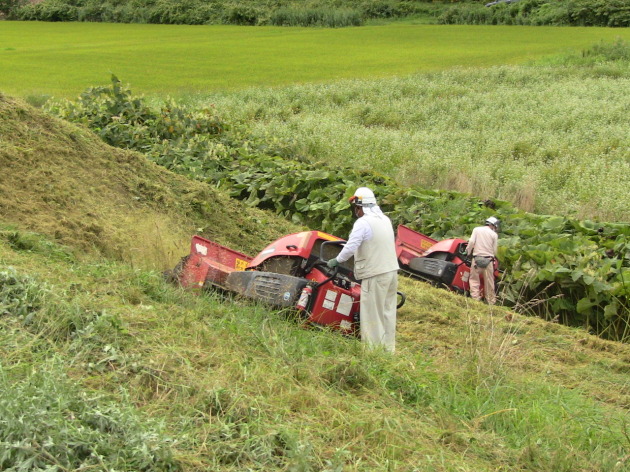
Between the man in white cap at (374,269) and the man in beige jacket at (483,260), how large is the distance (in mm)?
3263

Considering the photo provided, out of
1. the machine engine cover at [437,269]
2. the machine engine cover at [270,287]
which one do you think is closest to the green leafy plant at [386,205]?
the machine engine cover at [437,269]

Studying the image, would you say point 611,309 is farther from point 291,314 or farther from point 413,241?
point 291,314

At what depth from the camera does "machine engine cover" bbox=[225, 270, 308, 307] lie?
834cm

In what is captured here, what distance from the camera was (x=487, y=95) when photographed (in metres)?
29.0

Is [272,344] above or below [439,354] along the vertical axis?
above

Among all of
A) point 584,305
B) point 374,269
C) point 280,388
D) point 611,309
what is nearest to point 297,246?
point 374,269

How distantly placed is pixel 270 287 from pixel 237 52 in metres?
37.0

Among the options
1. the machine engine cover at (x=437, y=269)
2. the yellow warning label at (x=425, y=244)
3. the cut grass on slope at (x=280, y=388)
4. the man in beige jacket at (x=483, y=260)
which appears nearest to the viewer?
the cut grass on slope at (x=280, y=388)

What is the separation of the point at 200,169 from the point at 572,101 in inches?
589

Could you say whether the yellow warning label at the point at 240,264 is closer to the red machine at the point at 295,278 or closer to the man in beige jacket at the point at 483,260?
the red machine at the point at 295,278

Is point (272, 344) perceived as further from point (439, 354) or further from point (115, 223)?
point (115, 223)

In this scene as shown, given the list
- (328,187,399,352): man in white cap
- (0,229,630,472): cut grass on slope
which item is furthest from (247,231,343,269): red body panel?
(0,229,630,472): cut grass on slope

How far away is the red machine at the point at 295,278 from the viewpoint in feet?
27.4

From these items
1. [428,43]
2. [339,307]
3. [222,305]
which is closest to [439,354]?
[339,307]
